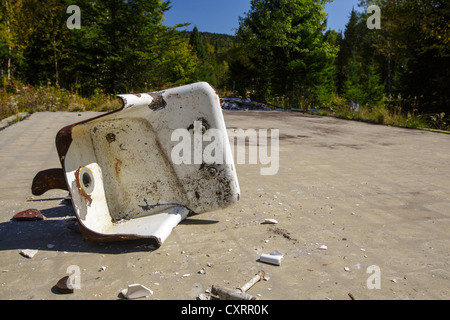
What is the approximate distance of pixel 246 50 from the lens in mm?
25906

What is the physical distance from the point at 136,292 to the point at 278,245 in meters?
0.89

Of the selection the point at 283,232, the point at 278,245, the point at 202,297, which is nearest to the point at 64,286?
the point at 202,297

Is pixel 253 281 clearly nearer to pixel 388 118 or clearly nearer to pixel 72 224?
pixel 72 224

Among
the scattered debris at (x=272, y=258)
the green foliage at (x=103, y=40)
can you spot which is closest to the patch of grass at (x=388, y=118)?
the scattered debris at (x=272, y=258)

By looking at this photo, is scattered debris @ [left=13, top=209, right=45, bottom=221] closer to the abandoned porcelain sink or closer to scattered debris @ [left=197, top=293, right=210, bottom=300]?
the abandoned porcelain sink

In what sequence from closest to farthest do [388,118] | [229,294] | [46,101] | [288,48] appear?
[229,294] < [388,118] < [46,101] < [288,48]

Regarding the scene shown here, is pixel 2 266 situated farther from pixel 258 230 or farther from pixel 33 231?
pixel 258 230

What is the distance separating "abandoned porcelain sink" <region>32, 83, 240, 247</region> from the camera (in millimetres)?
2014

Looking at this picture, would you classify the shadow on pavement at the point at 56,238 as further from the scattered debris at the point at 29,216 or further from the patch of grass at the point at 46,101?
the patch of grass at the point at 46,101

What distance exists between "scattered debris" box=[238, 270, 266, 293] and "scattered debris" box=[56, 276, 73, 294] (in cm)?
76

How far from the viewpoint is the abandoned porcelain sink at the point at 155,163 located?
6.61 feet

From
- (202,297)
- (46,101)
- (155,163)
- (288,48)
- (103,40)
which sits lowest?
(202,297)

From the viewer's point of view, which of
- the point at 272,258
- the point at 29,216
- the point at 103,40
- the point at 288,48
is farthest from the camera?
the point at 288,48
